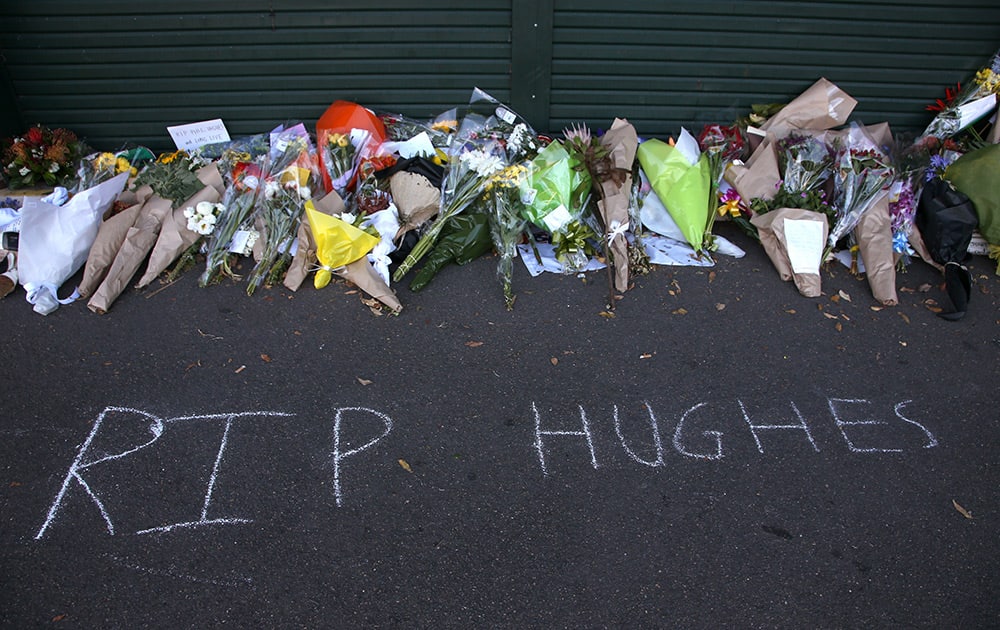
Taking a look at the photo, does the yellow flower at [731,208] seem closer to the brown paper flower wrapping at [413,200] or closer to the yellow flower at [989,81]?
the brown paper flower wrapping at [413,200]

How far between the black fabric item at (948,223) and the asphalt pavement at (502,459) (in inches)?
12.0

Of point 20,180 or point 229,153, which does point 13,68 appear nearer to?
point 20,180

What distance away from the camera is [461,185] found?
14.0 ft

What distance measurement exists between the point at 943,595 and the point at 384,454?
7.56ft

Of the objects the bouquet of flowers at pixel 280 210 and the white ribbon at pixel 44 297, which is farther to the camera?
the bouquet of flowers at pixel 280 210

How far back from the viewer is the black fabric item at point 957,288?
380cm

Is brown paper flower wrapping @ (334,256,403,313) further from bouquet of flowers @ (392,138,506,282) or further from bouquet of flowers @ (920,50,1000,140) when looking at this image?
bouquet of flowers @ (920,50,1000,140)

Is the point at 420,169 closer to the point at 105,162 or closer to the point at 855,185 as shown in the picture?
the point at 105,162

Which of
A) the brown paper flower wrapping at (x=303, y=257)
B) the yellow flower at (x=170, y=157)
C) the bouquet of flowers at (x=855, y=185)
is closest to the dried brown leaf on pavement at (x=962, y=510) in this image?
the bouquet of flowers at (x=855, y=185)

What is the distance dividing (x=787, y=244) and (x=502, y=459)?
2.40 m

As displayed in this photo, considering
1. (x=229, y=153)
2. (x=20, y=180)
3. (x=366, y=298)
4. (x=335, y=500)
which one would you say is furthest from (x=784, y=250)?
→ (x=20, y=180)

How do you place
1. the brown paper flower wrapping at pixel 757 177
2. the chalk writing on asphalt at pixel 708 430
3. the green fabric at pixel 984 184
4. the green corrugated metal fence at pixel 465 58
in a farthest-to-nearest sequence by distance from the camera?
1. the green corrugated metal fence at pixel 465 58
2. the brown paper flower wrapping at pixel 757 177
3. the green fabric at pixel 984 184
4. the chalk writing on asphalt at pixel 708 430

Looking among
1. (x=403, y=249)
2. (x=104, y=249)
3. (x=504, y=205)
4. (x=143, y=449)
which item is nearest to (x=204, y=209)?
(x=104, y=249)

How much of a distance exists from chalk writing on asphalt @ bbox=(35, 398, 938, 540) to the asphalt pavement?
0.5 inches
